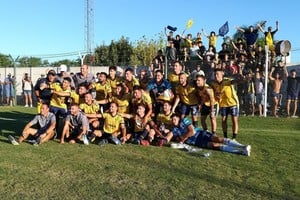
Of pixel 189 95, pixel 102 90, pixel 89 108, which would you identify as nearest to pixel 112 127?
pixel 89 108

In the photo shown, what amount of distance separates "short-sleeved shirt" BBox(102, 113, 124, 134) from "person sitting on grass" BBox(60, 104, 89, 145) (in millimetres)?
453

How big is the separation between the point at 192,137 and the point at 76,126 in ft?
9.11

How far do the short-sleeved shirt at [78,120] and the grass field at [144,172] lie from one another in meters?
0.61

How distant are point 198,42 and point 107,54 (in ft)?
93.0

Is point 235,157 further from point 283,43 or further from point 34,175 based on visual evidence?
point 283,43

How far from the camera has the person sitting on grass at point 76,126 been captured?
1091 centimetres

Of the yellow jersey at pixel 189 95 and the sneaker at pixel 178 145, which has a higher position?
the yellow jersey at pixel 189 95

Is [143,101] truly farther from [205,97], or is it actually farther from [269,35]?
[269,35]

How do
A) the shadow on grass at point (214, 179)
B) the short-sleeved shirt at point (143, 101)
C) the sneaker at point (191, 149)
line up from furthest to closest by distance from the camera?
1. the short-sleeved shirt at point (143, 101)
2. the sneaker at point (191, 149)
3. the shadow on grass at point (214, 179)

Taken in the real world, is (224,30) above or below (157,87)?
above

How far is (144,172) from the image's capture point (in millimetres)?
8164

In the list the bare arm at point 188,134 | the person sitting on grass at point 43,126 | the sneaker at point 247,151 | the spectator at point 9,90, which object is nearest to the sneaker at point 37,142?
the person sitting on grass at point 43,126

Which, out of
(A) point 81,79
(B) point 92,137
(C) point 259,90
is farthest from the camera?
(C) point 259,90

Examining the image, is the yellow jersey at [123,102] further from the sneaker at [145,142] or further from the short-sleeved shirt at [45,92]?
the short-sleeved shirt at [45,92]
